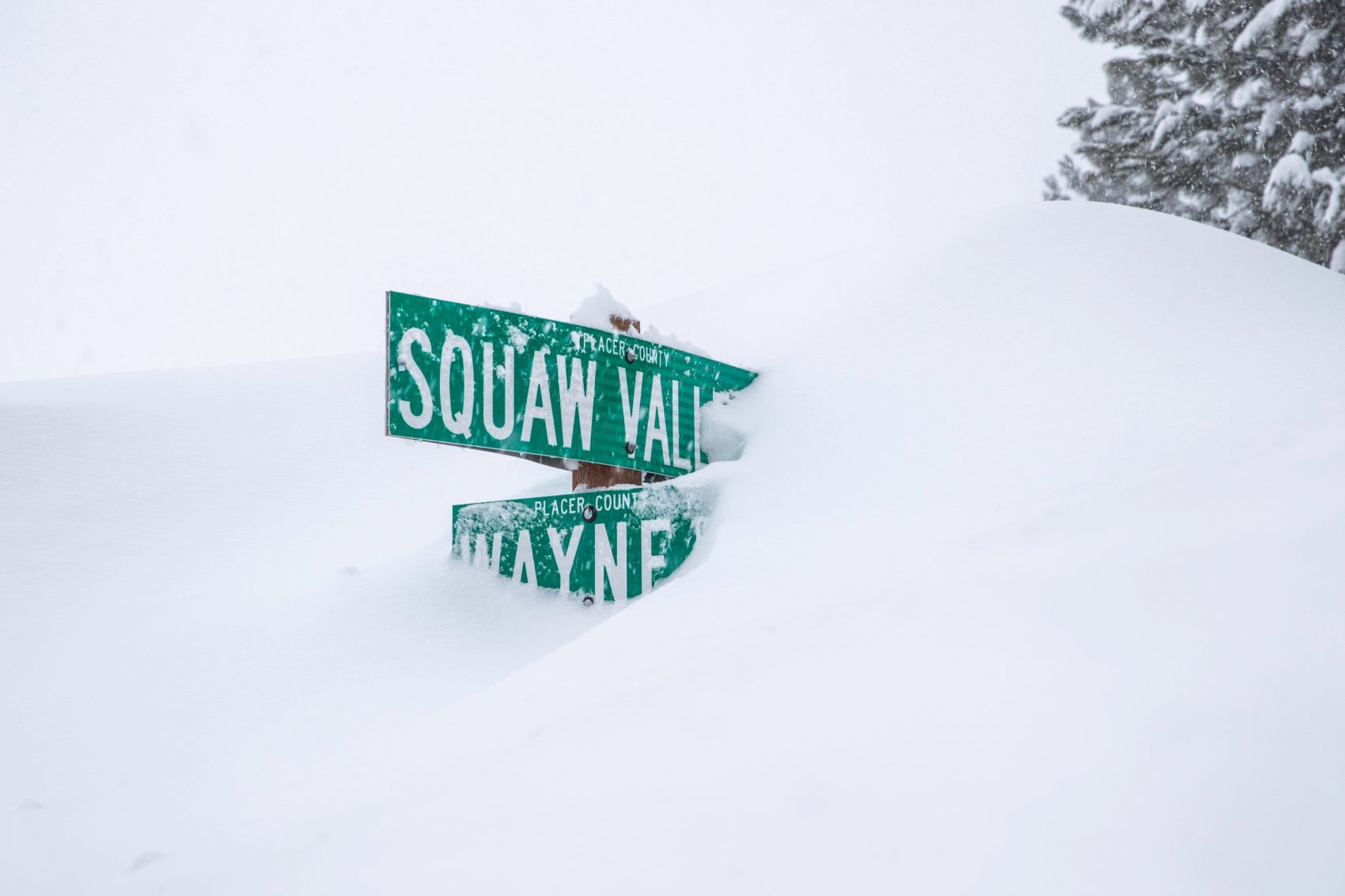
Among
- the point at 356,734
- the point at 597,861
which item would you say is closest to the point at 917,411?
the point at 356,734

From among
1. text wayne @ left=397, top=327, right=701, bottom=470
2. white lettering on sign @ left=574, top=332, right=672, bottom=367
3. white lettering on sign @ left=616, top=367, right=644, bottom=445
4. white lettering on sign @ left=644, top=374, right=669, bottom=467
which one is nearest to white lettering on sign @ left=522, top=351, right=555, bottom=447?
text wayne @ left=397, top=327, right=701, bottom=470

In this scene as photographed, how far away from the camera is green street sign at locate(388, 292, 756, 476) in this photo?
416cm

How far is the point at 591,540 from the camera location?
468 centimetres

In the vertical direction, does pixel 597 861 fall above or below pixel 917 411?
below

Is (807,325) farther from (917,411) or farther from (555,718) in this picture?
(555,718)

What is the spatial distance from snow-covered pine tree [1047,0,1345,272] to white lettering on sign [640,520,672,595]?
8.83 meters

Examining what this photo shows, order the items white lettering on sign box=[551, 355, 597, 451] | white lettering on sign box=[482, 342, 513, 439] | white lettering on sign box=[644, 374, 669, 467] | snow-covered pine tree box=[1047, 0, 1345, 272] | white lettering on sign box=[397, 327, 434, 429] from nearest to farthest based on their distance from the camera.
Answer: white lettering on sign box=[397, 327, 434, 429]
white lettering on sign box=[482, 342, 513, 439]
white lettering on sign box=[551, 355, 597, 451]
white lettering on sign box=[644, 374, 669, 467]
snow-covered pine tree box=[1047, 0, 1345, 272]

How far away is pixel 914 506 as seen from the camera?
4.25 metres

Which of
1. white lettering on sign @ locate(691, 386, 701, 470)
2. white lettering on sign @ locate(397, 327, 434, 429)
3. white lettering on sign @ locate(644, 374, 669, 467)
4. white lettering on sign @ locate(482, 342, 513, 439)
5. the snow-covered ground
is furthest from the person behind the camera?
white lettering on sign @ locate(691, 386, 701, 470)

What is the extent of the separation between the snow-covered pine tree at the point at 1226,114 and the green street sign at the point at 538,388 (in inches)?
331

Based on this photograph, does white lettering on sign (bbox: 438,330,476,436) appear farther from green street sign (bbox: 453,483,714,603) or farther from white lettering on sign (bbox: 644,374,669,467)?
white lettering on sign (bbox: 644,374,669,467)

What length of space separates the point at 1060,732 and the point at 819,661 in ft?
1.81

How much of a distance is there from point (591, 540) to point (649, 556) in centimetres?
28

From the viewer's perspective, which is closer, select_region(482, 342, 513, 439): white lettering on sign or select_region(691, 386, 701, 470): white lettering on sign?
select_region(482, 342, 513, 439): white lettering on sign
